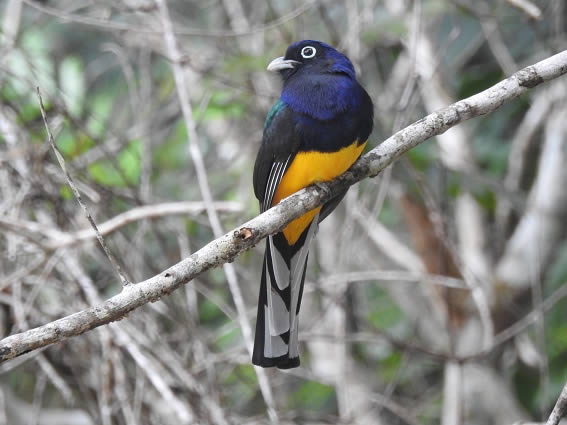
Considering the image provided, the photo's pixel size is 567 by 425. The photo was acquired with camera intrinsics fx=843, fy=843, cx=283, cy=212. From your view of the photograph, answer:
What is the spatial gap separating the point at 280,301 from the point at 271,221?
0.93 metres

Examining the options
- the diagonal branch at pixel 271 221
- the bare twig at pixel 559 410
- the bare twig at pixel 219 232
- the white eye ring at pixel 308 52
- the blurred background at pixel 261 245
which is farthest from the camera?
the blurred background at pixel 261 245

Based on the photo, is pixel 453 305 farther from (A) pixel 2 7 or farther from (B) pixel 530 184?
(A) pixel 2 7

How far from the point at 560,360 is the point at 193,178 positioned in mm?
2865

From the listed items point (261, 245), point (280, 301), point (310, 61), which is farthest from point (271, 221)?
A: point (261, 245)

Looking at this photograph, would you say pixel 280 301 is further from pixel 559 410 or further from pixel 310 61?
pixel 559 410

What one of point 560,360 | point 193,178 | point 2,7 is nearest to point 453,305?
point 560,360

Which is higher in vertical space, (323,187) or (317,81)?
(317,81)

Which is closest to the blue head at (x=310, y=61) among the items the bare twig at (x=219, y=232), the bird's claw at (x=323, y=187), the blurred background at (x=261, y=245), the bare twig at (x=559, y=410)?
the blurred background at (x=261, y=245)

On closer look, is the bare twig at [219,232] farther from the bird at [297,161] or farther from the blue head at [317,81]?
the blue head at [317,81]

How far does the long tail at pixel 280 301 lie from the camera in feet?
11.1

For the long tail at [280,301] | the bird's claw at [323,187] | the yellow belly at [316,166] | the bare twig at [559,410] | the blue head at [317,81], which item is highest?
the blue head at [317,81]

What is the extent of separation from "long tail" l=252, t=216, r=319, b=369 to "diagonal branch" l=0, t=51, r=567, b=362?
47 centimetres

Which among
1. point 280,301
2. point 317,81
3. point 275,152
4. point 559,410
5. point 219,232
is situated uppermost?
point 317,81

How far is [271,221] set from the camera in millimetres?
2709
